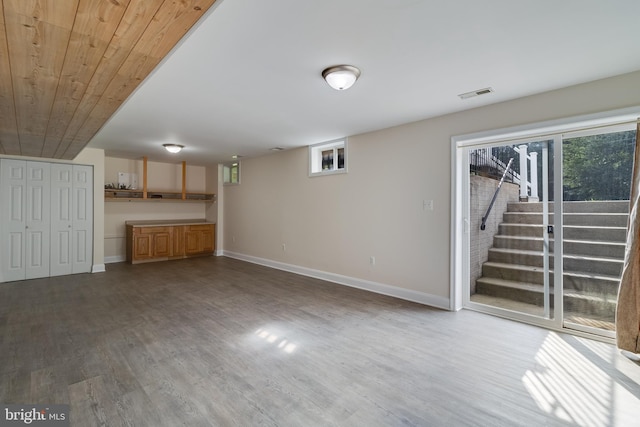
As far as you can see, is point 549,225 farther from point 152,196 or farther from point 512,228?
point 152,196

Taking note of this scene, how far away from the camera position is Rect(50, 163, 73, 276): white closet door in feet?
17.2

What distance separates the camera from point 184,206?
803 cm

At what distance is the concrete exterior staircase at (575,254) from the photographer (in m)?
2.82

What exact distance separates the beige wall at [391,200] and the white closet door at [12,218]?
4.33m

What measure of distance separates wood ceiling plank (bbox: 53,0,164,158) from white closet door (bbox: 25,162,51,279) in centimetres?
333

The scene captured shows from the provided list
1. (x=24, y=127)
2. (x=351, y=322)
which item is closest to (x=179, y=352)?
(x=351, y=322)

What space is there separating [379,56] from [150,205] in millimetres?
7159

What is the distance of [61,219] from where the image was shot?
532cm

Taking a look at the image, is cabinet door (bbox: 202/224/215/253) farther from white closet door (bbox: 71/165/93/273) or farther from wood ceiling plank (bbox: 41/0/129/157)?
wood ceiling plank (bbox: 41/0/129/157)

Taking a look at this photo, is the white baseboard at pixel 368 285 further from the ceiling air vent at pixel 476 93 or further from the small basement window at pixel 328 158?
the ceiling air vent at pixel 476 93

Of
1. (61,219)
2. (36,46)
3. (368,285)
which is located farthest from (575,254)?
(61,219)

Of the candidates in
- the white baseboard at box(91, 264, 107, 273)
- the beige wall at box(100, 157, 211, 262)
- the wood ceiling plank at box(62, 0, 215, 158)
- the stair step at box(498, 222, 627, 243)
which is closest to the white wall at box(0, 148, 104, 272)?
the white baseboard at box(91, 264, 107, 273)

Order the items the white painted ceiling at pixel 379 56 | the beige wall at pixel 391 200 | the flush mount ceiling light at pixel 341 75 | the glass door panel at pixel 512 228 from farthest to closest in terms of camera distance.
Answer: the glass door panel at pixel 512 228, the beige wall at pixel 391 200, the flush mount ceiling light at pixel 341 75, the white painted ceiling at pixel 379 56

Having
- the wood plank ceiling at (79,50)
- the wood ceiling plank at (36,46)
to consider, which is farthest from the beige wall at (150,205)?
the wood ceiling plank at (36,46)
